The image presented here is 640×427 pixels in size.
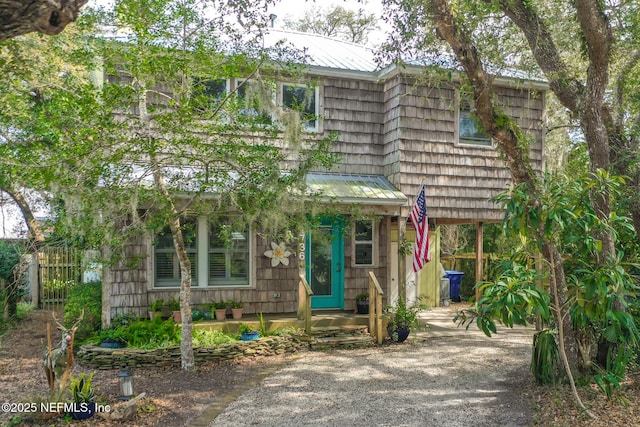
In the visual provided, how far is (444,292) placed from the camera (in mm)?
13250

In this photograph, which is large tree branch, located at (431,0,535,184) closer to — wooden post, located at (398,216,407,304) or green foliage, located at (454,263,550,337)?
green foliage, located at (454,263,550,337)

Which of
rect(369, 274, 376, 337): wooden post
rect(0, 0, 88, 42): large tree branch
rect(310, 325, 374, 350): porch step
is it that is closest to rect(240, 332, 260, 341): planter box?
rect(310, 325, 374, 350): porch step

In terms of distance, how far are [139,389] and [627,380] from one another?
590 centimetres

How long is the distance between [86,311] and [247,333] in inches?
111

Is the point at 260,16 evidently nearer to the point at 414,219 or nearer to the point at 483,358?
the point at 414,219

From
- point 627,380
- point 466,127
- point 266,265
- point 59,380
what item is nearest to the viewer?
point 59,380

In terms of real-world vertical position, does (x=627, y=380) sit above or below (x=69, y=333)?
below

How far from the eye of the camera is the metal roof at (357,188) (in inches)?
353

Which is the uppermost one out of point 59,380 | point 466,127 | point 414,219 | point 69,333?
point 466,127

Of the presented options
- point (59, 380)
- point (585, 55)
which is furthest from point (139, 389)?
point (585, 55)

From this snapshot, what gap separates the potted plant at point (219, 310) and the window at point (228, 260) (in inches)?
18.0

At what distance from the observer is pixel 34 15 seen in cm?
237

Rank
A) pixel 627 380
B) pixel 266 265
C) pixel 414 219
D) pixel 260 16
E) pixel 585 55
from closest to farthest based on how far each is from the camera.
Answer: pixel 627 380
pixel 260 16
pixel 585 55
pixel 414 219
pixel 266 265

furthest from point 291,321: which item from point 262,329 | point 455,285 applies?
point 455,285
